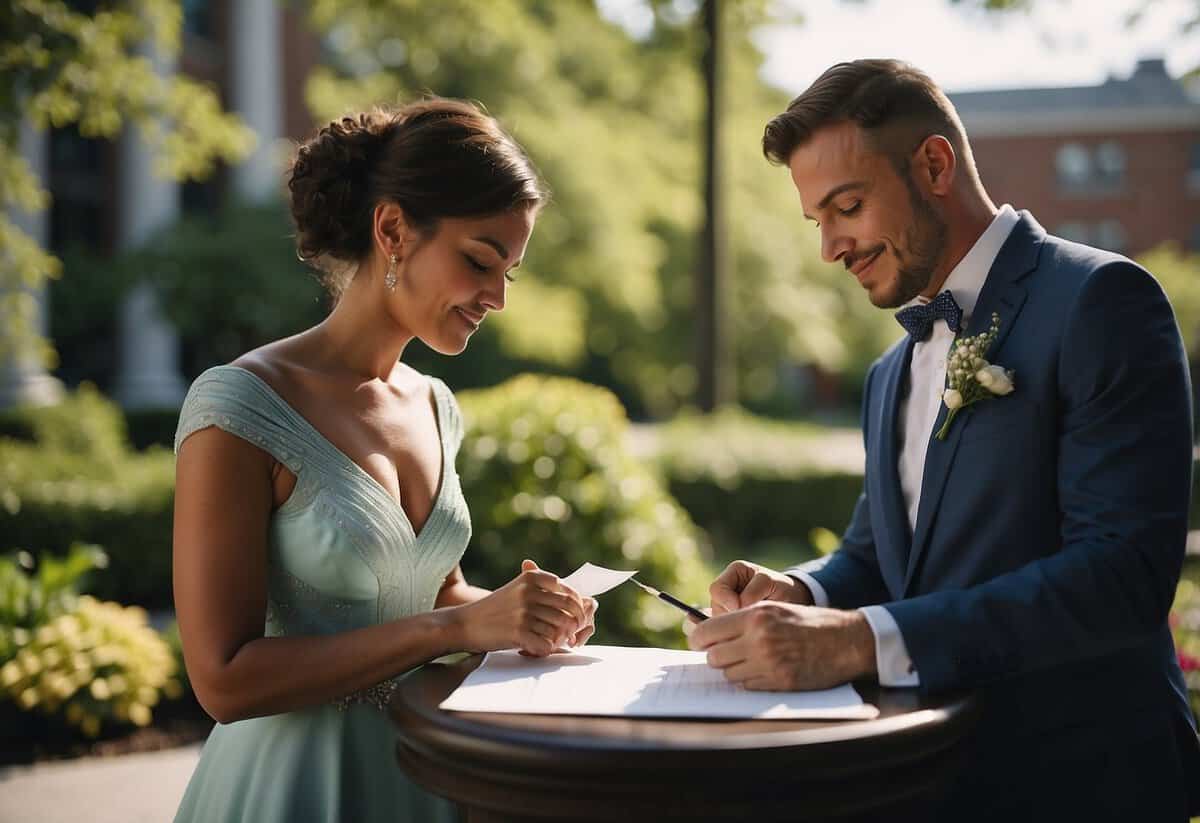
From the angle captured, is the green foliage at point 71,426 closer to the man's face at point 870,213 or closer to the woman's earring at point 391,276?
the woman's earring at point 391,276

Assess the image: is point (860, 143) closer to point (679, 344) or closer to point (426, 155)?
point (426, 155)

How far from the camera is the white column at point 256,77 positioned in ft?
81.6

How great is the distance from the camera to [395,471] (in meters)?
2.51

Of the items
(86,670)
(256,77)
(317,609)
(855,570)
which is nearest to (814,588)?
(855,570)

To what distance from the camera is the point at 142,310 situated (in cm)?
2441

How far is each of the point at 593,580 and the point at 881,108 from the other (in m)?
1.12

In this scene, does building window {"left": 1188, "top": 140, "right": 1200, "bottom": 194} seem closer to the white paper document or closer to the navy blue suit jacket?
the navy blue suit jacket

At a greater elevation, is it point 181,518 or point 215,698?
point 181,518

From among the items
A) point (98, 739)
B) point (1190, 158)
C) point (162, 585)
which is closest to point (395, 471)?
point (98, 739)

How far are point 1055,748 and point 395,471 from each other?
1480 mm

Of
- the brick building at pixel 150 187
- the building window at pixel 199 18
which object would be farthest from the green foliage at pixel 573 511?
the building window at pixel 199 18

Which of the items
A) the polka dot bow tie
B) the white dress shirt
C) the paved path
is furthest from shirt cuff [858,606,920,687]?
the paved path

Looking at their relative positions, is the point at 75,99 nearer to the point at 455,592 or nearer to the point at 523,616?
the point at 455,592

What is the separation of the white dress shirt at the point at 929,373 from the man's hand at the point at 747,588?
0.09 metres
